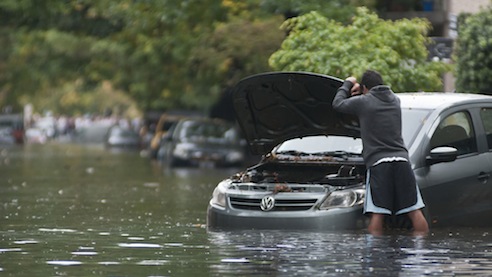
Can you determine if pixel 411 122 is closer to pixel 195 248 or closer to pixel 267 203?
pixel 267 203

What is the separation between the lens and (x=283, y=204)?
47.5 ft

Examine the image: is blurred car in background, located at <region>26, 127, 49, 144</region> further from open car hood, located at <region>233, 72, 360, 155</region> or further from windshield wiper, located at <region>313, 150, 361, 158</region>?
windshield wiper, located at <region>313, 150, 361, 158</region>

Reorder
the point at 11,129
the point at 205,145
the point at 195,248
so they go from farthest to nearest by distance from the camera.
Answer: the point at 11,129 → the point at 205,145 → the point at 195,248

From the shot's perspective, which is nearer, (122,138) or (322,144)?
(322,144)

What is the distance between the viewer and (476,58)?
Answer: 80.1 feet

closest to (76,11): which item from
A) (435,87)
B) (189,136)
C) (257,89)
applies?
(189,136)

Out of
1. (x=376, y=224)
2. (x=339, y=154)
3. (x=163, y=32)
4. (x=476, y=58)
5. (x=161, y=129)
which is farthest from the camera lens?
(x=161, y=129)

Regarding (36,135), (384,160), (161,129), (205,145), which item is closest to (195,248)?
(384,160)

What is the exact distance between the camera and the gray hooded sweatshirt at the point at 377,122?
14.1 metres

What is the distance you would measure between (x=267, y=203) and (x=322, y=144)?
1.42 m

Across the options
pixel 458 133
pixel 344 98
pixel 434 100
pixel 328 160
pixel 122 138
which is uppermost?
pixel 344 98

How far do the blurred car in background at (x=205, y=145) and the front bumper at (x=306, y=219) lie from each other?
27.2 m

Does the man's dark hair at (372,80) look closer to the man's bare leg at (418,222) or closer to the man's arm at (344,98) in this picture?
the man's arm at (344,98)

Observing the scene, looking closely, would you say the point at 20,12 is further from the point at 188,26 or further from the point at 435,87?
the point at 435,87
